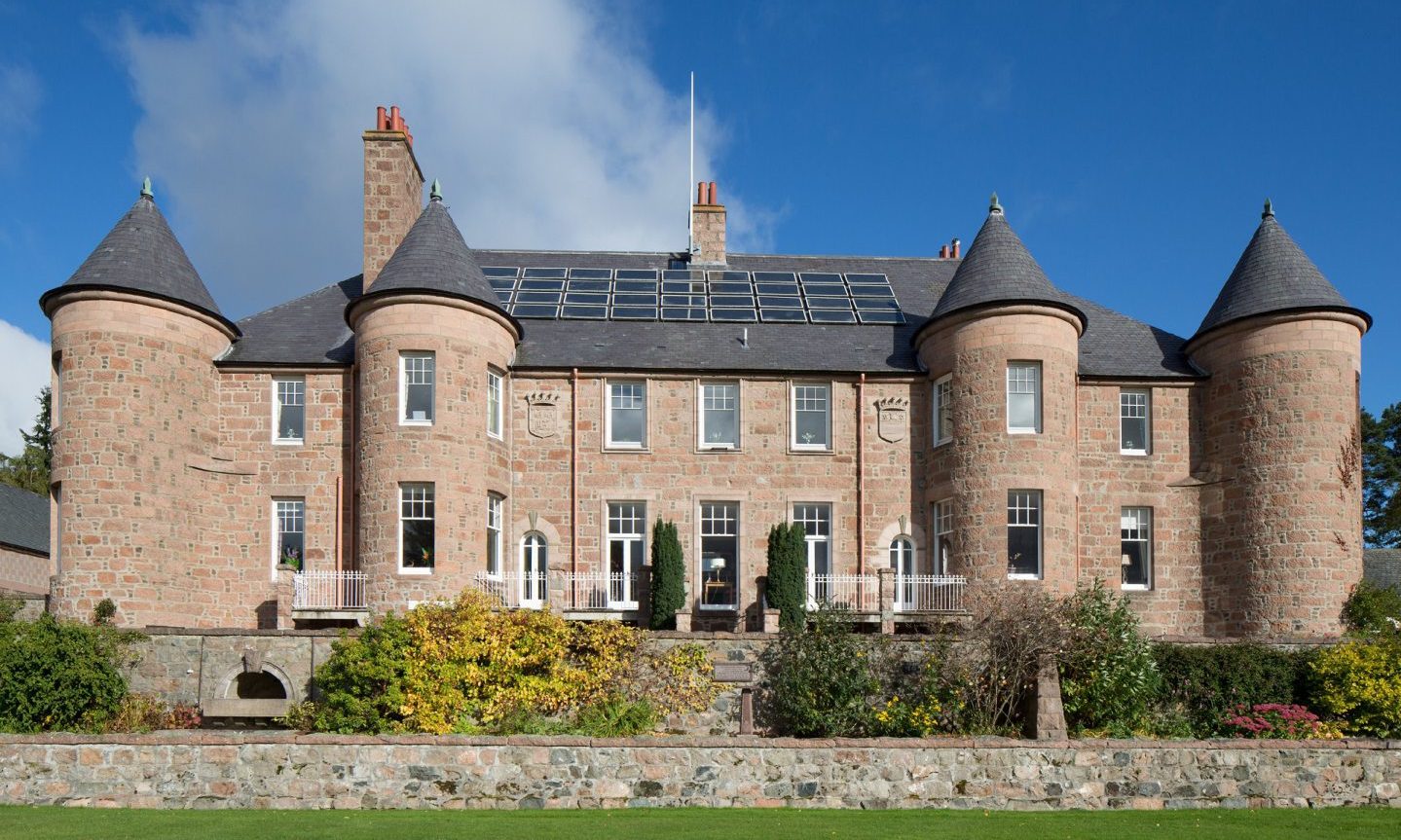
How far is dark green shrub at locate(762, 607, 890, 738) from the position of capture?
67.7 ft

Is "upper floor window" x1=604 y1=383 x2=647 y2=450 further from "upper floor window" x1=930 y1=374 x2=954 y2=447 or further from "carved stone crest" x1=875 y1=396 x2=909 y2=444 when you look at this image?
"upper floor window" x1=930 y1=374 x2=954 y2=447

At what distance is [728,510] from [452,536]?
6.27 m

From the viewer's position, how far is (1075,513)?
2720 centimetres

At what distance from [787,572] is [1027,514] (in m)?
5.28

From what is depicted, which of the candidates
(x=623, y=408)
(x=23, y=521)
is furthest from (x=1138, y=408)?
(x=23, y=521)

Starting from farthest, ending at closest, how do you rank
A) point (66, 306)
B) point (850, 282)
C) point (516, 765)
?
point (850, 282), point (66, 306), point (516, 765)

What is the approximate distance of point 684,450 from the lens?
28172mm

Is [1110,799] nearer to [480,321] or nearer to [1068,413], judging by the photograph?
[1068,413]

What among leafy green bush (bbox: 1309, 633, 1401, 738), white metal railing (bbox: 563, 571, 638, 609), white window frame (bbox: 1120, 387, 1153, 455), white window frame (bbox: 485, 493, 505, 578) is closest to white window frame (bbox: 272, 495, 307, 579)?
white window frame (bbox: 485, 493, 505, 578)

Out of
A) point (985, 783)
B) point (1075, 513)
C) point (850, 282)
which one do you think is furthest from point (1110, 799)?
point (850, 282)

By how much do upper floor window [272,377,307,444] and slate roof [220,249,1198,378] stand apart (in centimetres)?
50

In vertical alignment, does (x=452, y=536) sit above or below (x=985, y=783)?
above

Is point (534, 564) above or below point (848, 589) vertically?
above

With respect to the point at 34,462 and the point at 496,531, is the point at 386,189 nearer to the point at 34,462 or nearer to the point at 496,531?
the point at 496,531
